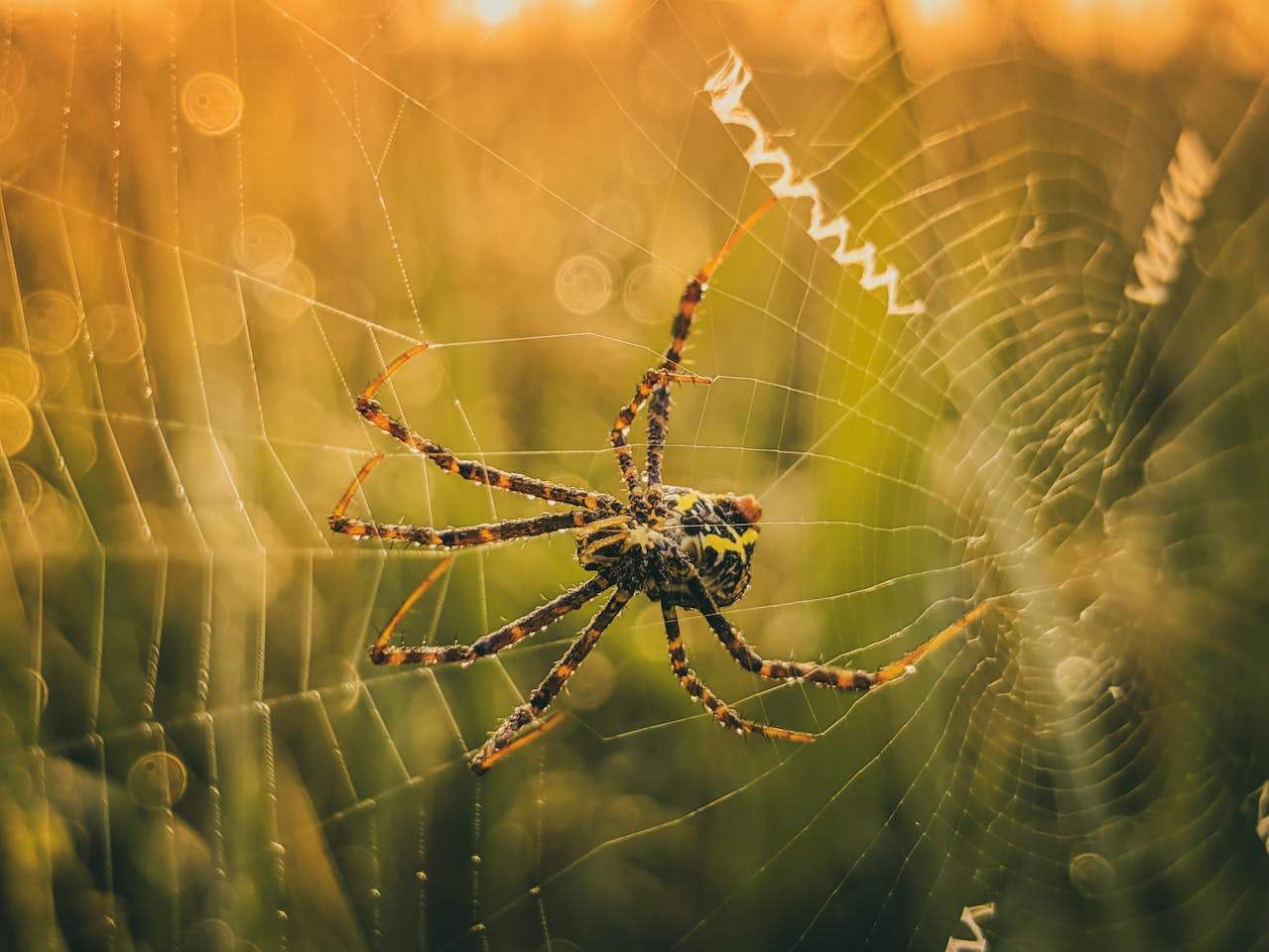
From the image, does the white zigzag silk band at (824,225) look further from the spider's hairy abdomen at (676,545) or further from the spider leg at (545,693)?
the spider leg at (545,693)

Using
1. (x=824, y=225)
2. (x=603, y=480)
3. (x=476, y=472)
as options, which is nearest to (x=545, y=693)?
(x=476, y=472)

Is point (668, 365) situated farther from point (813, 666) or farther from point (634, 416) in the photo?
point (813, 666)

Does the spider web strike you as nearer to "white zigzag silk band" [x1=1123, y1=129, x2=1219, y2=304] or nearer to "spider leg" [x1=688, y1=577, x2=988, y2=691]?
"white zigzag silk band" [x1=1123, y1=129, x2=1219, y2=304]

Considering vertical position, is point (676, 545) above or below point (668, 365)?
below

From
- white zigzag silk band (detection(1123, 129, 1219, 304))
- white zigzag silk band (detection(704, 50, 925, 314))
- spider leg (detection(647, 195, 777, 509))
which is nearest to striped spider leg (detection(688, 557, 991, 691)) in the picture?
spider leg (detection(647, 195, 777, 509))

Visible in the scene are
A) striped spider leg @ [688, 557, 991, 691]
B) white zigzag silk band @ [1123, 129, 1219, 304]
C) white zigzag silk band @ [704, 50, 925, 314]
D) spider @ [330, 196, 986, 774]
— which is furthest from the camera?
white zigzag silk band @ [1123, 129, 1219, 304]

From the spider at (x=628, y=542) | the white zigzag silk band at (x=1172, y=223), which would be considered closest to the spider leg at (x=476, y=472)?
the spider at (x=628, y=542)
